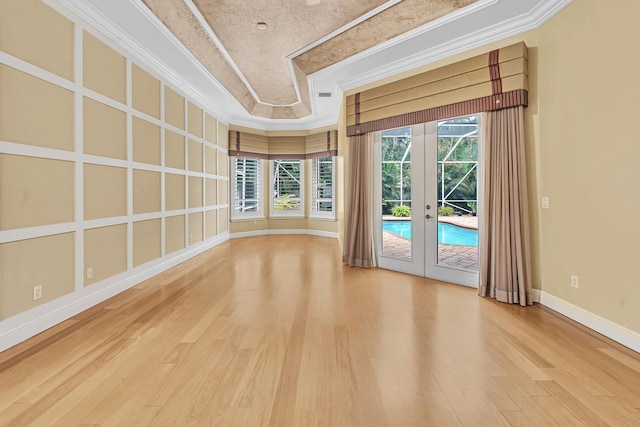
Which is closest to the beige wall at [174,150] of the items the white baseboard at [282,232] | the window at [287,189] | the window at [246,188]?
the window at [246,188]

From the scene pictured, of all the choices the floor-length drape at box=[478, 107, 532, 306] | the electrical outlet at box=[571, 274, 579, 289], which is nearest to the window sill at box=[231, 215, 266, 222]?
the floor-length drape at box=[478, 107, 532, 306]

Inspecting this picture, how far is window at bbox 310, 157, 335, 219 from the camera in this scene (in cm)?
796

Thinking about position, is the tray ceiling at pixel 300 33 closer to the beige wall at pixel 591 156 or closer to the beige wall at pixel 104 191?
the beige wall at pixel 591 156

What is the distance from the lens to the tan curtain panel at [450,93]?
3.18 meters

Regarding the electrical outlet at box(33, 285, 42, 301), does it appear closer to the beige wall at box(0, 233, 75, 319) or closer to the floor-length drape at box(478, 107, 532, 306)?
the beige wall at box(0, 233, 75, 319)

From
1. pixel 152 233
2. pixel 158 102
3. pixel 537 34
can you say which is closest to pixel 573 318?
pixel 537 34

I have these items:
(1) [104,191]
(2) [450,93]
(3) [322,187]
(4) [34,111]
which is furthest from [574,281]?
(3) [322,187]

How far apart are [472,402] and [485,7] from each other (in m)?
3.45

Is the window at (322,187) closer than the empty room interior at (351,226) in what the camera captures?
No

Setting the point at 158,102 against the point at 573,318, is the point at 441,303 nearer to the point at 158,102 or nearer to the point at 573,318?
the point at 573,318

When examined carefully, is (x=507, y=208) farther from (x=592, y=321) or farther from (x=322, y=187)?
(x=322, y=187)

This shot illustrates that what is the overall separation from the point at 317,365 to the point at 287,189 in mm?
6771

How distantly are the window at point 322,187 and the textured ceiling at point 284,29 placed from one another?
301 cm

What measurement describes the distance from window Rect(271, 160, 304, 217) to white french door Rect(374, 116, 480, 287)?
4097 mm
